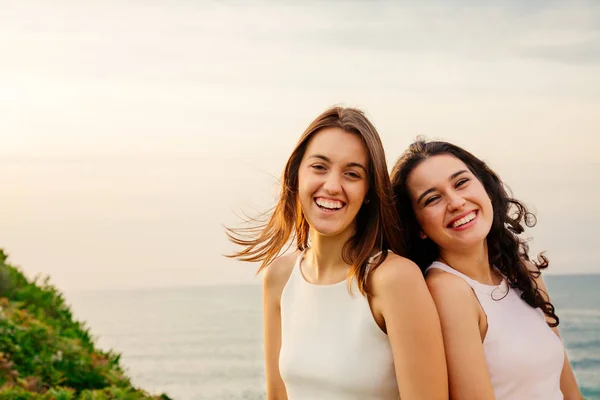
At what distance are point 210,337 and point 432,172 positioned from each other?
2832 centimetres

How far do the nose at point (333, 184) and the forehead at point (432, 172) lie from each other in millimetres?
406

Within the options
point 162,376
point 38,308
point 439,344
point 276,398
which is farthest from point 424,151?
point 162,376

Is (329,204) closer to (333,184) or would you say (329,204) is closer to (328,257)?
(333,184)

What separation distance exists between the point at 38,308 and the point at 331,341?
3.85m

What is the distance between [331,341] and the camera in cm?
359

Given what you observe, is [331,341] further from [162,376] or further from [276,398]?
[162,376]

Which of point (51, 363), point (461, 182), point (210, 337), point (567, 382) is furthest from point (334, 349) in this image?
point (210, 337)

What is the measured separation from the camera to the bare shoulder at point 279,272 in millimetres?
4023

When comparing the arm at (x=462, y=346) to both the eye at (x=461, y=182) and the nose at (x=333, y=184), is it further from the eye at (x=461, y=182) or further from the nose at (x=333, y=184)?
the nose at (x=333, y=184)

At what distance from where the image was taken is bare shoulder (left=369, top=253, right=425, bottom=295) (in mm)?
3342

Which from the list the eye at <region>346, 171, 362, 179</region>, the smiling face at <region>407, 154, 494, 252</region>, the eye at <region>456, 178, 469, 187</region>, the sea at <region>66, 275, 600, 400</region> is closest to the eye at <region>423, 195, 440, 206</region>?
the smiling face at <region>407, 154, 494, 252</region>

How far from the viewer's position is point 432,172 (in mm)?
3664

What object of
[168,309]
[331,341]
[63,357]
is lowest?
[168,309]

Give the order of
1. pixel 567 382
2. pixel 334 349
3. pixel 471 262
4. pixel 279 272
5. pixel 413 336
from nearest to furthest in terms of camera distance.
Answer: pixel 413 336
pixel 334 349
pixel 471 262
pixel 279 272
pixel 567 382
